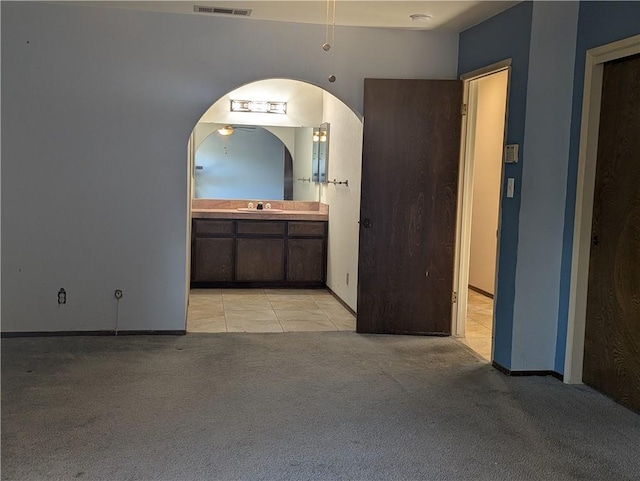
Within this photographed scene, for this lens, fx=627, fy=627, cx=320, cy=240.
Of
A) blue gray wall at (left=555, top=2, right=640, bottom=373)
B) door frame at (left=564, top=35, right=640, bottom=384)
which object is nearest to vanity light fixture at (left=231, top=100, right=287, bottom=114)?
blue gray wall at (left=555, top=2, right=640, bottom=373)

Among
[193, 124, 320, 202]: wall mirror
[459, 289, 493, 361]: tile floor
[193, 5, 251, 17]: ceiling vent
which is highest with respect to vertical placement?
[193, 5, 251, 17]: ceiling vent

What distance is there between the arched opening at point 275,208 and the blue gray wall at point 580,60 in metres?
1.92

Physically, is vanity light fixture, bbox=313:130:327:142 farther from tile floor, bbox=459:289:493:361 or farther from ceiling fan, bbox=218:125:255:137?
tile floor, bbox=459:289:493:361

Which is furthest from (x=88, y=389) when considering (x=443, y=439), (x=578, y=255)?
(x=578, y=255)

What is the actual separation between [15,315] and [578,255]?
3.76m

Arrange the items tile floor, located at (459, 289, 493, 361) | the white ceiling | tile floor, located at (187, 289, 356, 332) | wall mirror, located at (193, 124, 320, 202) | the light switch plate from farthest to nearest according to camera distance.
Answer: wall mirror, located at (193, 124, 320, 202) < tile floor, located at (187, 289, 356, 332) < tile floor, located at (459, 289, 493, 361) < the white ceiling < the light switch plate

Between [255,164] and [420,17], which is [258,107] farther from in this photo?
[420,17]

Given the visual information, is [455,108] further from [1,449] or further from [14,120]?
[1,449]

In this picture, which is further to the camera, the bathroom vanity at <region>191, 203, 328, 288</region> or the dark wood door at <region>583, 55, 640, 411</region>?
the bathroom vanity at <region>191, 203, 328, 288</region>

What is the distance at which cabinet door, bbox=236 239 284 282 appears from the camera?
6617 millimetres

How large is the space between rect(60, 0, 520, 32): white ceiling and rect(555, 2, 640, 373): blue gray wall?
0.50 meters

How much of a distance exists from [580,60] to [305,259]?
369 centimetres

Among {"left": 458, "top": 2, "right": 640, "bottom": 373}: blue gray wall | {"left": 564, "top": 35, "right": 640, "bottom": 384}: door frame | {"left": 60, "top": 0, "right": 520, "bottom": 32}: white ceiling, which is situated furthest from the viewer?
{"left": 60, "top": 0, "right": 520, "bottom": 32}: white ceiling

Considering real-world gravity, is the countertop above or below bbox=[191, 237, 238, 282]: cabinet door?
above
